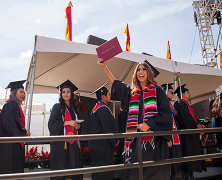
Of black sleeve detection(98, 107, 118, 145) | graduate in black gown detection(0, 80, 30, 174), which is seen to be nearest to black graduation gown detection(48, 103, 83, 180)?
graduate in black gown detection(0, 80, 30, 174)

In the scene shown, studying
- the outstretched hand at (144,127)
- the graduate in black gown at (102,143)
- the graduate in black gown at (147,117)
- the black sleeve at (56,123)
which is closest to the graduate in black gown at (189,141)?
the graduate in black gown at (102,143)

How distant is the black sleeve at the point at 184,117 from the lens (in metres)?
3.60

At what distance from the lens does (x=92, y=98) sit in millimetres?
8086

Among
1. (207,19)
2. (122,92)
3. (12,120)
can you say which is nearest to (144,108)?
(122,92)

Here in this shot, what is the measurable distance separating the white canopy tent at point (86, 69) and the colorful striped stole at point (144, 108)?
7.12 feet

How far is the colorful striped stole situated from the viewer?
1858mm

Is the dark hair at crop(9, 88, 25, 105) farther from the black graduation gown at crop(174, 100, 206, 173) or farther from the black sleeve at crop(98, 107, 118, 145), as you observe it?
the black graduation gown at crop(174, 100, 206, 173)

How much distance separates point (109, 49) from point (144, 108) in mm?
797

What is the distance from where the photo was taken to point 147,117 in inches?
72.8

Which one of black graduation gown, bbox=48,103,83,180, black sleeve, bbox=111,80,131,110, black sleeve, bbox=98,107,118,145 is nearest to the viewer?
black sleeve, bbox=111,80,131,110

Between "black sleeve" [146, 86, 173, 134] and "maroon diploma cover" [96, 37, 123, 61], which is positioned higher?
"maroon diploma cover" [96, 37, 123, 61]

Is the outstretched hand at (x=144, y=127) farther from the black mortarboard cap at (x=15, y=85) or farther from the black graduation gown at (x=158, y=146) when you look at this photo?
the black mortarboard cap at (x=15, y=85)

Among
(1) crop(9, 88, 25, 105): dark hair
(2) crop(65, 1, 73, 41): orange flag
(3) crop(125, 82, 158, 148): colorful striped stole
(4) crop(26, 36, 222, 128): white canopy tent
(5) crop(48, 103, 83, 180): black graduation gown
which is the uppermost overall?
(2) crop(65, 1, 73, 41): orange flag

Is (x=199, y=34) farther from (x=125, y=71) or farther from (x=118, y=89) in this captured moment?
(x=118, y=89)
